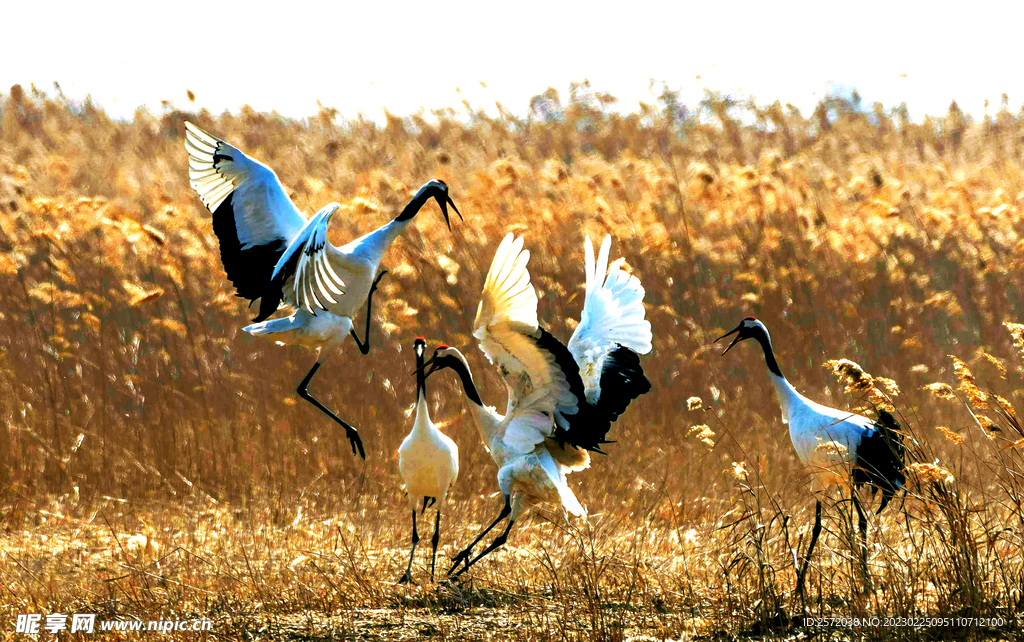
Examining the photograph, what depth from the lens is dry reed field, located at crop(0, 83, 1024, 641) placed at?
4449 millimetres

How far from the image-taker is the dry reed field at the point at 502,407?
14.6 ft

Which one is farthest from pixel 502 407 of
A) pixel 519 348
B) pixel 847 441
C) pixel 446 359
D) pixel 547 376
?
pixel 847 441

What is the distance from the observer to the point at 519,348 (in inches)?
190

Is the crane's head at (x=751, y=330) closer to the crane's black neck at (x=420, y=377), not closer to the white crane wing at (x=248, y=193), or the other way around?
the crane's black neck at (x=420, y=377)

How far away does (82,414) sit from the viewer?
748 centimetres

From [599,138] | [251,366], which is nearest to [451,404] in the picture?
[251,366]

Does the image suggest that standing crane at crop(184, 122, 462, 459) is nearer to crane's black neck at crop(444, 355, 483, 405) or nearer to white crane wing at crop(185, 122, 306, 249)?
white crane wing at crop(185, 122, 306, 249)

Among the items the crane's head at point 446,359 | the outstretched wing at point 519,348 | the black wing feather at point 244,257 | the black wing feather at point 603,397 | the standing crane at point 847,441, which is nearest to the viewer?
the outstretched wing at point 519,348

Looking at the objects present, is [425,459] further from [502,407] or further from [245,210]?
[502,407]

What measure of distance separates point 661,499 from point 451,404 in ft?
6.02

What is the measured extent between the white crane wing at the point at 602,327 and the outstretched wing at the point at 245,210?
155 centimetres

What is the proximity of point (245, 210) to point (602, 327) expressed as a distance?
6.37ft

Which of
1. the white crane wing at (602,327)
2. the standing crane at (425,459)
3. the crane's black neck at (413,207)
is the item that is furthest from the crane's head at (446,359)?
the crane's black neck at (413,207)

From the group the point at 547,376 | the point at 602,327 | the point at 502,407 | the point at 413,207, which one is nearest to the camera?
the point at 547,376
